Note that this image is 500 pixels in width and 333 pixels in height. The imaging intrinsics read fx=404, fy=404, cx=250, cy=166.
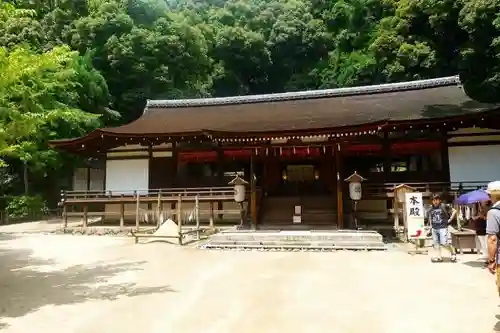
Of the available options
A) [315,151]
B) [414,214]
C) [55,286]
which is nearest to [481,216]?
[414,214]

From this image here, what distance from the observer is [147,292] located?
21.4 ft

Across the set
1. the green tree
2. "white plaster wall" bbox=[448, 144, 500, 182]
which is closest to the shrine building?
"white plaster wall" bbox=[448, 144, 500, 182]

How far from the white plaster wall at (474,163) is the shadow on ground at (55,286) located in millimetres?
11837

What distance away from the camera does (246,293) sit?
639cm

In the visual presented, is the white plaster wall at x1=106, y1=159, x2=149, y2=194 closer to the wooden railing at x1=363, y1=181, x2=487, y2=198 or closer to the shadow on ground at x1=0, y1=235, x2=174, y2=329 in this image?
the shadow on ground at x1=0, y1=235, x2=174, y2=329

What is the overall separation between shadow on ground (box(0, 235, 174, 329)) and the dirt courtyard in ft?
0.06

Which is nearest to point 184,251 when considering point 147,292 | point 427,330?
point 147,292

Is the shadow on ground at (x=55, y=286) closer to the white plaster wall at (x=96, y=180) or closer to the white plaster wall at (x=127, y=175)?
the white plaster wall at (x=127, y=175)

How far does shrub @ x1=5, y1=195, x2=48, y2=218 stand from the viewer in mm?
20578

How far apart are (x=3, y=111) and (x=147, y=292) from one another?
3.91 m

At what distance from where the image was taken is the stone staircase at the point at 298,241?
35.9ft

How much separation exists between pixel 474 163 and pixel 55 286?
560 inches

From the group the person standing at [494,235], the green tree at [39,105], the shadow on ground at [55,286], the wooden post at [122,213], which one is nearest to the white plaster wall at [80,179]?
the green tree at [39,105]

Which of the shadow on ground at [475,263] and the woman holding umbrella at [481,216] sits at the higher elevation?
the woman holding umbrella at [481,216]
